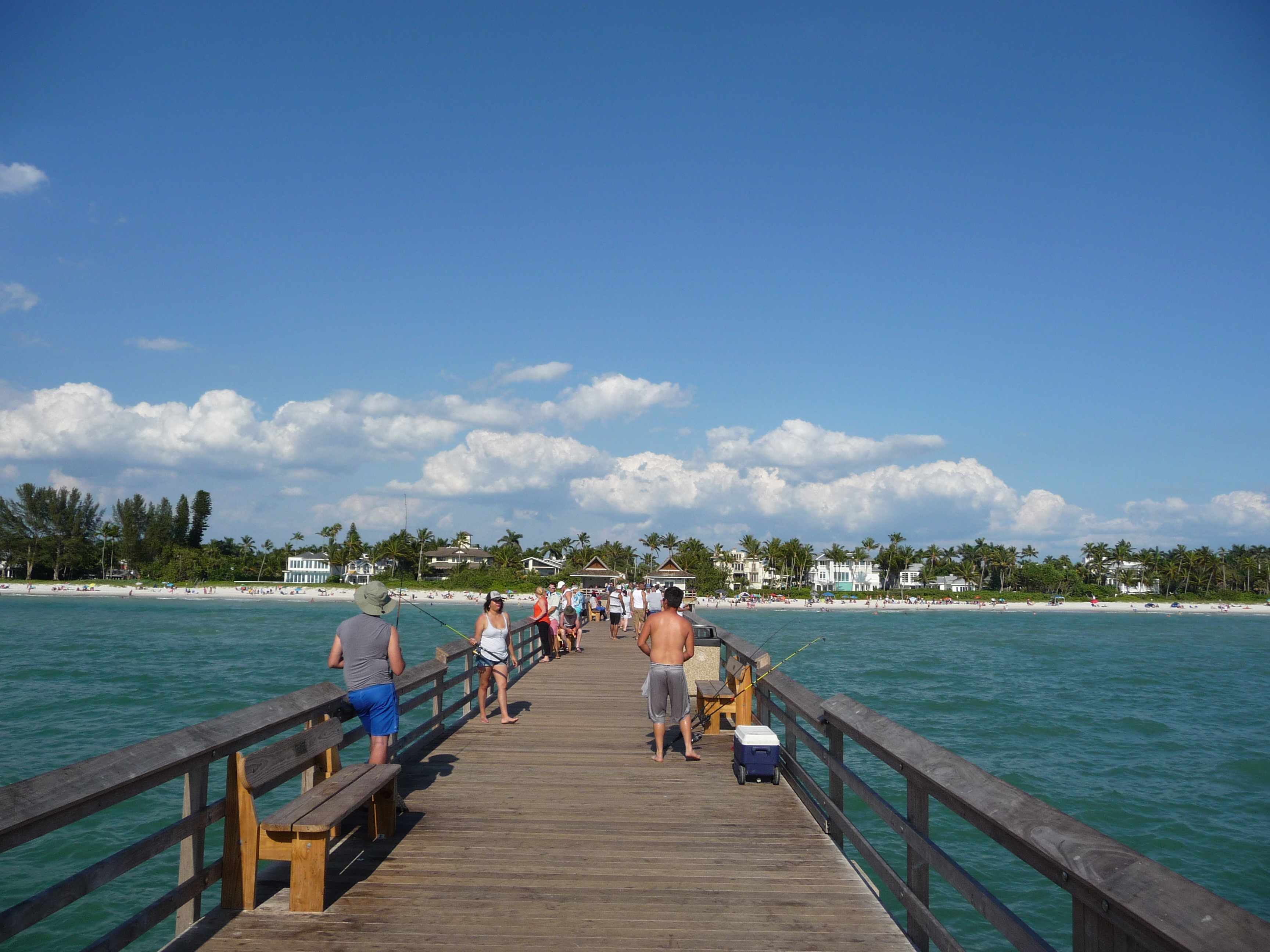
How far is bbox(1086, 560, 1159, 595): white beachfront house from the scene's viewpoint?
128 m

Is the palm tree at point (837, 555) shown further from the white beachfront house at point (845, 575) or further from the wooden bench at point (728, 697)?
the wooden bench at point (728, 697)

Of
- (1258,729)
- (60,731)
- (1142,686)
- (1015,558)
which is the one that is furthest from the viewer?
(1015,558)

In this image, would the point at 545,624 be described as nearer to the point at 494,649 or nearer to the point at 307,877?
the point at 494,649

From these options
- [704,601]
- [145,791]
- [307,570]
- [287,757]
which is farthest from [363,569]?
[145,791]

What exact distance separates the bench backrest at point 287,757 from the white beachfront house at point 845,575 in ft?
405

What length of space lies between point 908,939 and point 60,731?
24.2m

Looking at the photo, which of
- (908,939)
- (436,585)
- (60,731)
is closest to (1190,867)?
(908,939)

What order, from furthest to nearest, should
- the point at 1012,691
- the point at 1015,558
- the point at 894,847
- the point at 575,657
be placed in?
1. the point at 1015,558
2. the point at 1012,691
3. the point at 575,657
4. the point at 894,847

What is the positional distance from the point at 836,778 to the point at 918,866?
1.49 metres

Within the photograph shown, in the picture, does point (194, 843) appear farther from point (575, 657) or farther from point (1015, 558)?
point (1015, 558)

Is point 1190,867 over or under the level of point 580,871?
under

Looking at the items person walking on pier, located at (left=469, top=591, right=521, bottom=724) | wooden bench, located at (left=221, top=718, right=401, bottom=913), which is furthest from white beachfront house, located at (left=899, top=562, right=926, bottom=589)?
wooden bench, located at (left=221, top=718, right=401, bottom=913)

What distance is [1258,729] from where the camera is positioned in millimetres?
26500

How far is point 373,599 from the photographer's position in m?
5.93
